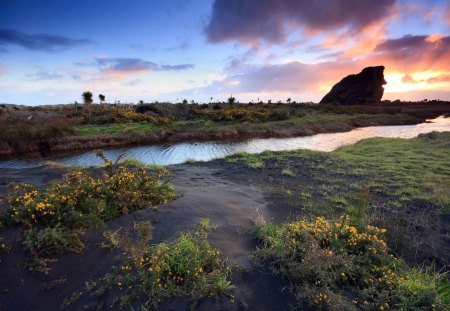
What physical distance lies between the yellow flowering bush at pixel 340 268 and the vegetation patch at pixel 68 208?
138 inches

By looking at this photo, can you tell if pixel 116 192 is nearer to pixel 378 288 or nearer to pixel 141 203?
pixel 141 203

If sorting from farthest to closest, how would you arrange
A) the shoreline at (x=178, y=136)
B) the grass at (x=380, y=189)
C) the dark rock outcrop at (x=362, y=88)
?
1. the dark rock outcrop at (x=362, y=88)
2. the shoreline at (x=178, y=136)
3. the grass at (x=380, y=189)

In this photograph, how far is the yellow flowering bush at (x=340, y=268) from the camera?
4.28 metres

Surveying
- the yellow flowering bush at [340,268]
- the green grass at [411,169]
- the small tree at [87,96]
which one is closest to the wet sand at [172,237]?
the yellow flowering bush at [340,268]

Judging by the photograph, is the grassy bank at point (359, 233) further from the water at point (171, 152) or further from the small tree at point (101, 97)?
the small tree at point (101, 97)

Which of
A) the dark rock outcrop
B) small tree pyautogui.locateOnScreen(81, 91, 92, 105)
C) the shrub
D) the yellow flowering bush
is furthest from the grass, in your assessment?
the dark rock outcrop

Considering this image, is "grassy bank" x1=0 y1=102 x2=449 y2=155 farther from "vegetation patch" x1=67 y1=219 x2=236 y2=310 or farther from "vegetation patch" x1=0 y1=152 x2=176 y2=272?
"vegetation patch" x1=67 y1=219 x2=236 y2=310

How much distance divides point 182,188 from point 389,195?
770 centimetres

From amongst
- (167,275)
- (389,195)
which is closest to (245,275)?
(167,275)

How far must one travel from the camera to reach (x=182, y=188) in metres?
10.4

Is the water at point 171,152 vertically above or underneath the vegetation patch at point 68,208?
underneath

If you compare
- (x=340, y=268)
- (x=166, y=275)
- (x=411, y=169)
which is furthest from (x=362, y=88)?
(x=166, y=275)

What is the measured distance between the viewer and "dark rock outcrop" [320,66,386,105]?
333ft

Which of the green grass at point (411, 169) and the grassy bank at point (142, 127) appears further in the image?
the grassy bank at point (142, 127)
